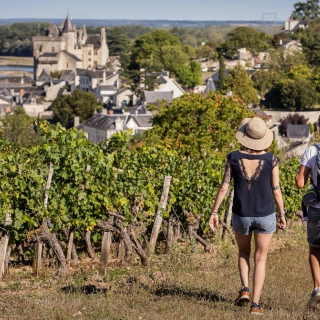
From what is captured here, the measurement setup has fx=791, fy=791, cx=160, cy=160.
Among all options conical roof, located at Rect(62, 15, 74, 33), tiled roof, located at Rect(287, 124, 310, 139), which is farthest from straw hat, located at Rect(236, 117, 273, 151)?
conical roof, located at Rect(62, 15, 74, 33)

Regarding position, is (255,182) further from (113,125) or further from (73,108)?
(73,108)

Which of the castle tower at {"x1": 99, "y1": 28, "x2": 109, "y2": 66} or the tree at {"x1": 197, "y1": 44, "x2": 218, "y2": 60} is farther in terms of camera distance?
the castle tower at {"x1": 99, "y1": 28, "x2": 109, "y2": 66}

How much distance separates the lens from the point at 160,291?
8.31 m

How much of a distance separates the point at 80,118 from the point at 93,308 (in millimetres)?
75303

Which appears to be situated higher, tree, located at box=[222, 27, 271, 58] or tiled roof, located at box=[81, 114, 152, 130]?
tree, located at box=[222, 27, 271, 58]

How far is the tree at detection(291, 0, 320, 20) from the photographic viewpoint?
15188 centimetres

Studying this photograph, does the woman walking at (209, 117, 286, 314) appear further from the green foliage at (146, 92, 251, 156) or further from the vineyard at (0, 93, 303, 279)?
the green foliage at (146, 92, 251, 156)

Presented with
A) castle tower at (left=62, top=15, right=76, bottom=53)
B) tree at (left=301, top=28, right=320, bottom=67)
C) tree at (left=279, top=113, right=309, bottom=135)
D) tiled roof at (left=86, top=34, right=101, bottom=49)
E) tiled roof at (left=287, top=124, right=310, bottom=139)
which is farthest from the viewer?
tiled roof at (left=86, top=34, right=101, bottom=49)

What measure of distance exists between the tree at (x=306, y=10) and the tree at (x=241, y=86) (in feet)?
255

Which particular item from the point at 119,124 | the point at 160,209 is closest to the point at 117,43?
the point at 119,124

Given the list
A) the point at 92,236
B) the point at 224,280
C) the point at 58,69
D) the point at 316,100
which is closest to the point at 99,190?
the point at 92,236

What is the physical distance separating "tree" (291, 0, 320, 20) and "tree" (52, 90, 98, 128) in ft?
255

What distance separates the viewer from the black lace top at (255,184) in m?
7.05

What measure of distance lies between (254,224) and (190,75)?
91.5m
